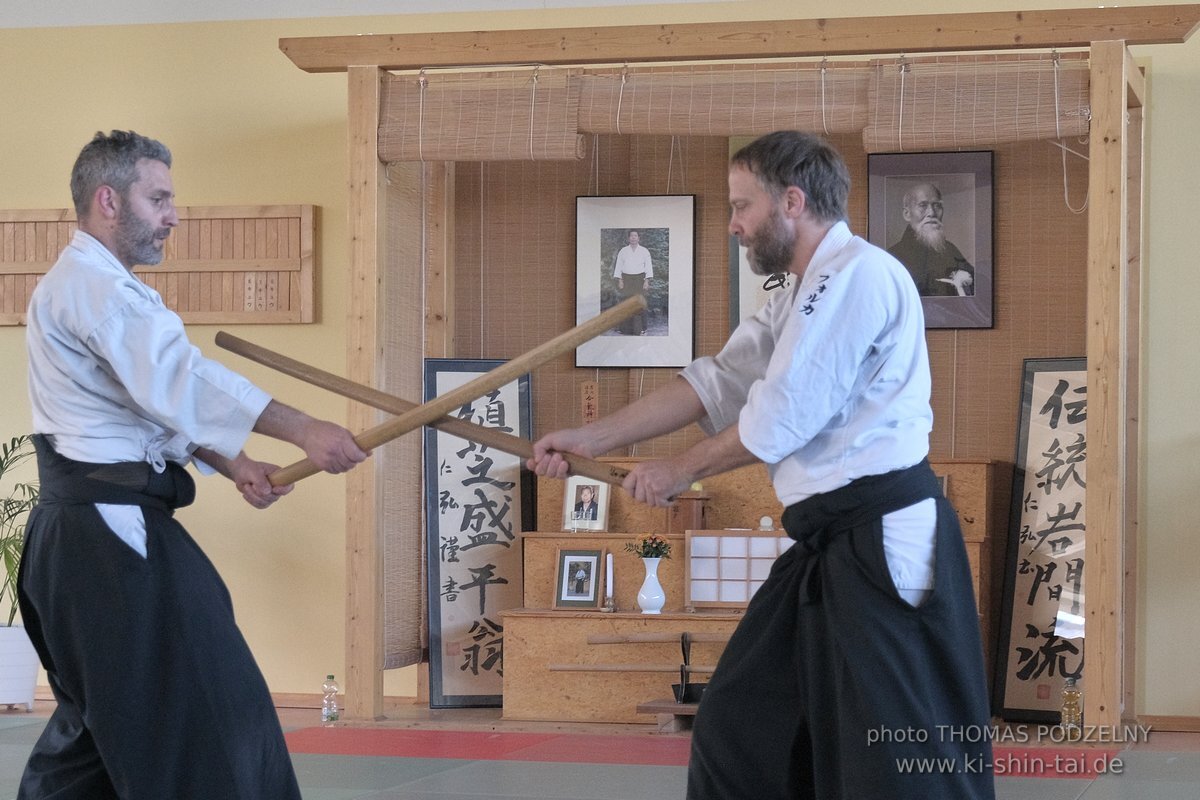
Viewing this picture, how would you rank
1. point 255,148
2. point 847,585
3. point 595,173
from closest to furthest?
point 847,585 → point 595,173 → point 255,148

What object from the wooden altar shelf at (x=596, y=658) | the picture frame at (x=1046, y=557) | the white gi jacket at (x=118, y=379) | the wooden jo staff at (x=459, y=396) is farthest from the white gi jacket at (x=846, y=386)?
the picture frame at (x=1046, y=557)

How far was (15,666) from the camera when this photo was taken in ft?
19.4

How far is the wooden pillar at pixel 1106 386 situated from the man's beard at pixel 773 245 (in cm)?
260

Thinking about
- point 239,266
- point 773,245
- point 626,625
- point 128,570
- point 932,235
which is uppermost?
point 932,235

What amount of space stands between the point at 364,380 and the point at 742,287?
1.59m

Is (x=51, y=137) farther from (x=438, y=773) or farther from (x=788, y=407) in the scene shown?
(x=788, y=407)

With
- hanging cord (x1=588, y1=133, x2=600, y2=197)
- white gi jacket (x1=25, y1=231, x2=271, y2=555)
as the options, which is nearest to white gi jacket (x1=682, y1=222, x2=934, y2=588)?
white gi jacket (x1=25, y1=231, x2=271, y2=555)

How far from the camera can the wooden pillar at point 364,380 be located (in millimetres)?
5527

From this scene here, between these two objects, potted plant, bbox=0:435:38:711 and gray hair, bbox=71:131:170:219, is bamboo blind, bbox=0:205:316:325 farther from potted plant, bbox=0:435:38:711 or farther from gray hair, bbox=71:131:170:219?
gray hair, bbox=71:131:170:219

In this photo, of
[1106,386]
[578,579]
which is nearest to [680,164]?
[578,579]

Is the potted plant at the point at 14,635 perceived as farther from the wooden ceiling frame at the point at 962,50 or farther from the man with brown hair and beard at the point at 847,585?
the man with brown hair and beard at the point at 847,585

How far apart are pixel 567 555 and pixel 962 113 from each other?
2.19 meters

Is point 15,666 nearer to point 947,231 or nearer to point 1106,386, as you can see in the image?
point 947,231

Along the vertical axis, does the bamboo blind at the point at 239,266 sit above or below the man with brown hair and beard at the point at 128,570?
above
